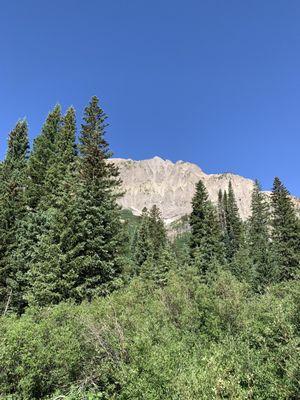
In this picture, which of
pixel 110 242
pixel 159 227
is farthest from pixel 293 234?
pixel 110 242

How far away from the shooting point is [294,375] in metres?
8.80

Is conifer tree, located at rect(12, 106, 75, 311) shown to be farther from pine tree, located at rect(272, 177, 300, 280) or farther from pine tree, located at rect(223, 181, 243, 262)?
pine tree, located at rect(223, 181, 243, 262)

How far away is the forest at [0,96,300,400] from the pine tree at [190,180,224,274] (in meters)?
1.36

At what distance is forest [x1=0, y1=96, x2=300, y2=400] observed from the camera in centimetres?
955

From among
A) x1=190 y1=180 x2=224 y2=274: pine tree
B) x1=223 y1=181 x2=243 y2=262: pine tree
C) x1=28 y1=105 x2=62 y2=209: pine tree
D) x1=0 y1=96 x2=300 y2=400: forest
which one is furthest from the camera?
x1=223 y1=181 x2=243 y2=262: pine tree

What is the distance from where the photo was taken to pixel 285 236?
51344mm

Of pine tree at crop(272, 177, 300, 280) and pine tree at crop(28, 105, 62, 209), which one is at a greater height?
pine tree at crop(28, 105, 62, 209)

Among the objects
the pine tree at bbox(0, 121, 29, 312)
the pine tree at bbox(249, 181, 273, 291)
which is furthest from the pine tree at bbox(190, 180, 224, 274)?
the pine tree at bbox(0, 121, 29, 312)

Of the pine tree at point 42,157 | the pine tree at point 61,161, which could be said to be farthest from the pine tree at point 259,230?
the pine tree at point 42,157

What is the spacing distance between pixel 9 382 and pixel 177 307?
29.0 feet

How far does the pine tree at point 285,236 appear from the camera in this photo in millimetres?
48125

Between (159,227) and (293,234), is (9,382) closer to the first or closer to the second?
(293,234)

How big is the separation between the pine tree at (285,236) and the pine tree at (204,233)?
895 centimetres

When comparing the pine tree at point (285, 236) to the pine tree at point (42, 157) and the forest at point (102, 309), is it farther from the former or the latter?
the pine tree at point (42, 157)
